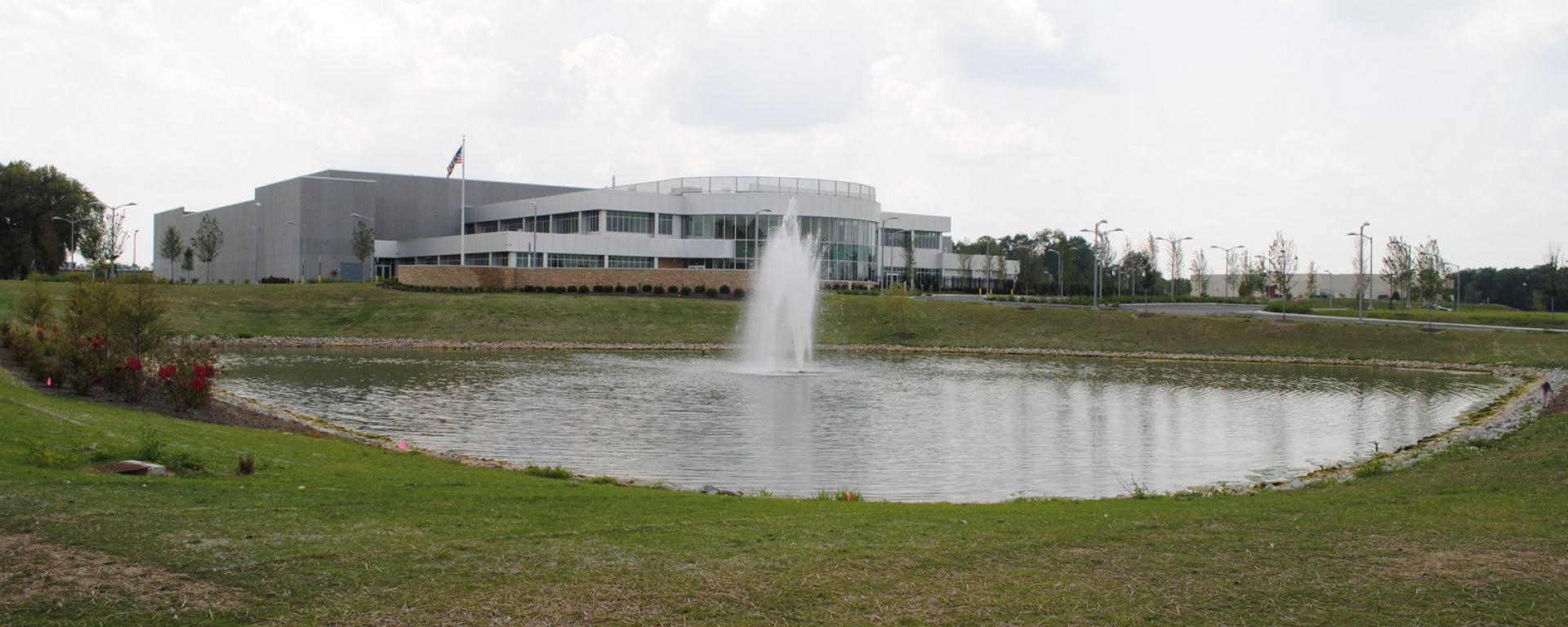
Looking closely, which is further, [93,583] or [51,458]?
[51,458]

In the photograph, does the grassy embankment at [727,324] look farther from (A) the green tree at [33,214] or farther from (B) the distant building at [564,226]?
(A) the green tree at [33,214]

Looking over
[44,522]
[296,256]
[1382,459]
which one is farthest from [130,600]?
[296,256]

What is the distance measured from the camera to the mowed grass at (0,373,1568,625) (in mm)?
7578

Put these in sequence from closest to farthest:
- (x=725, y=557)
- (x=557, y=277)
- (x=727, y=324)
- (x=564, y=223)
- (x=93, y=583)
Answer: (x=93, y=583) → (x=725, y=557) → (x=727, y=324) → (x=557, y=277) → (x=564, y=223)

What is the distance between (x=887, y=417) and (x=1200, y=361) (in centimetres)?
3204

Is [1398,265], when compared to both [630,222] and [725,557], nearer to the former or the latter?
[630,222]

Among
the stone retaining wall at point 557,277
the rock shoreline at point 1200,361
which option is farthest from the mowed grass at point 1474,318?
the stone retaining wall at point 557,277

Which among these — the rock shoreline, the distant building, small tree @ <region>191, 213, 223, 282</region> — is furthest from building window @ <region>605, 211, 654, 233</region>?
small tree @ <region>191, 213, 223, 282</region>

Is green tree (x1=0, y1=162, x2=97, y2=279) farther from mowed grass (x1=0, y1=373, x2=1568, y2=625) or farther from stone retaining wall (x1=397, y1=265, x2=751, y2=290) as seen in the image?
mowed grass (x1=0, y1=373, x2=1568, y2=625)

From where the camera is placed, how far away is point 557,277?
88.2m

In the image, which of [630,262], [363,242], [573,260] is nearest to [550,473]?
[573,260]

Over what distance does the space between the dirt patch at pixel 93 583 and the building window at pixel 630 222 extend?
9046 centimetres

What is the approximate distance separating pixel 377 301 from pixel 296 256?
43.7 m

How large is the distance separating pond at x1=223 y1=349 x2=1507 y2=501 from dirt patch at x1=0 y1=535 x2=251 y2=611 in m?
9.31
